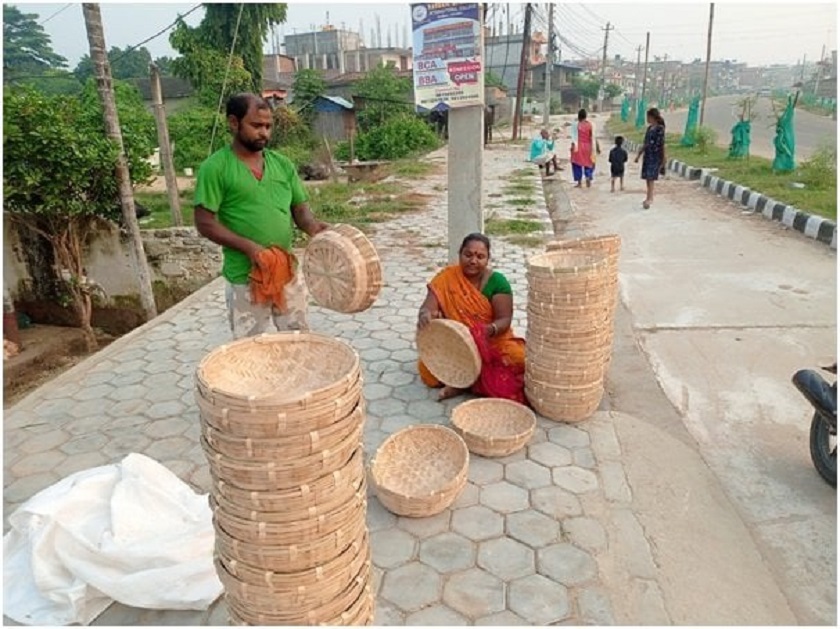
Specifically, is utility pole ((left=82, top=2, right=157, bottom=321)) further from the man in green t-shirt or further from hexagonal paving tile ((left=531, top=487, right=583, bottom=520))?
hexagonal paving tile ((left=531, top=487, right=583, bottom=520))

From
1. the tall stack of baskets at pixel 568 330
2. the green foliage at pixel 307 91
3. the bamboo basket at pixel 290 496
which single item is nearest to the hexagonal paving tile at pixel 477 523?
the tall stack of baskets at pixel 568 330

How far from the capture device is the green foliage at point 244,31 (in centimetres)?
2156

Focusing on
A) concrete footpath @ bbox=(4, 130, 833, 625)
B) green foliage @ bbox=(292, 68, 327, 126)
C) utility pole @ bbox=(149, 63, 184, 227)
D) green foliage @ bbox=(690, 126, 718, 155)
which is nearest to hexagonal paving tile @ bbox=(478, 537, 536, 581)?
concrete footpath @ bbox=(4, 130, 833, 625)

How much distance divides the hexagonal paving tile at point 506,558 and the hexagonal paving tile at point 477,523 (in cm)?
5

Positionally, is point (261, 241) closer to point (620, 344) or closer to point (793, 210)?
point (620, 344)

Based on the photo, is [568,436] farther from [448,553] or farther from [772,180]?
[772,180]

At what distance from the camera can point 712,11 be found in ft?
79.0

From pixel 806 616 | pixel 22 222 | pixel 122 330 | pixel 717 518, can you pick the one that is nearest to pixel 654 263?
pixel 717 518

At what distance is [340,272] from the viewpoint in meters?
3.12

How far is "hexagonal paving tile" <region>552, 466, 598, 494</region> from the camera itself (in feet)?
9.75

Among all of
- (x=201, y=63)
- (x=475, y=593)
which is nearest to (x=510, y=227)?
(x=475, y=593)

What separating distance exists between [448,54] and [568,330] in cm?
219

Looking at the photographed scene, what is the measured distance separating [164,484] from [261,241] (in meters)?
1.19

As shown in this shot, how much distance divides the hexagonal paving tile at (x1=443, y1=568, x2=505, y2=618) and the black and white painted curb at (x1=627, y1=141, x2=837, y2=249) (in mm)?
7196
